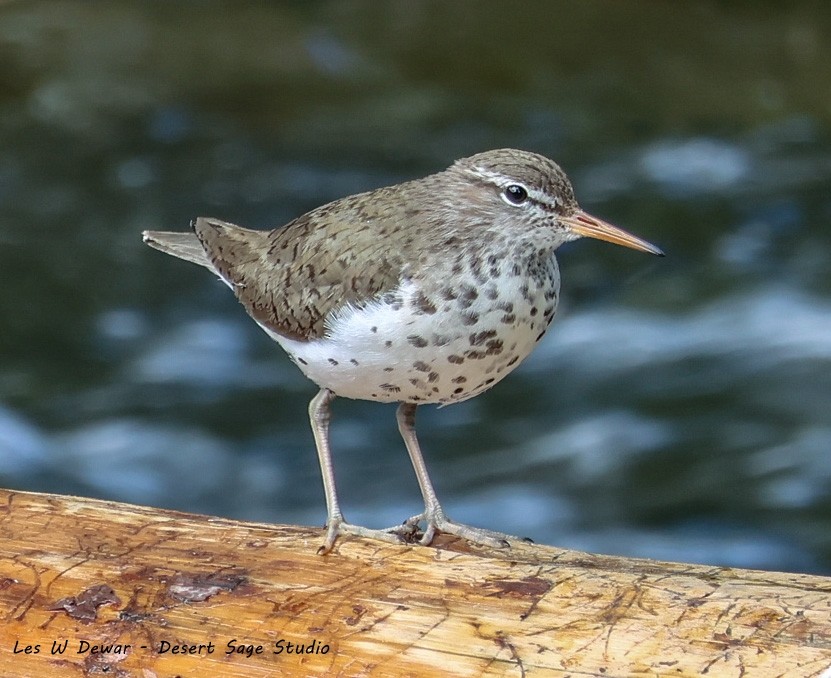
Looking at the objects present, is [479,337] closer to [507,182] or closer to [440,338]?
[440,338]

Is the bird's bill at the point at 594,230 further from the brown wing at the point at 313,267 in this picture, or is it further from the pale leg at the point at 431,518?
the pale leg at the point at 431,518

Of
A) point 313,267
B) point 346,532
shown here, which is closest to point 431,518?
point 346,532

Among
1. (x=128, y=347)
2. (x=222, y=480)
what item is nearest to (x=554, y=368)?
(x=222, y=480)


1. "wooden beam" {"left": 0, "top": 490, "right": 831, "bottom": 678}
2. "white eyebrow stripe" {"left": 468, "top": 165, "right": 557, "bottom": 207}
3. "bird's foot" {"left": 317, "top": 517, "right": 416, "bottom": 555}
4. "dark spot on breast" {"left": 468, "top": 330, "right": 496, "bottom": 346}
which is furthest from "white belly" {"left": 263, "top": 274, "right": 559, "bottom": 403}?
"wooden beam" {"left": 0, "top": 490, "right": 831, "bottom": 678}

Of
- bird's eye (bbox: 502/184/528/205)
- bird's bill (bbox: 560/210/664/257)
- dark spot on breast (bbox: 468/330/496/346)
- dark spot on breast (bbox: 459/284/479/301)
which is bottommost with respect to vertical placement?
dark spot on breast (bbox: 468/330/496/346)

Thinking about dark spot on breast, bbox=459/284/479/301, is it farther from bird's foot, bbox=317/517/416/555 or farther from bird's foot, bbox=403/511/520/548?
bird's foot, bbox=403/511/520/548

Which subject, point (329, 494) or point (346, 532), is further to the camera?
point (329, 494)
